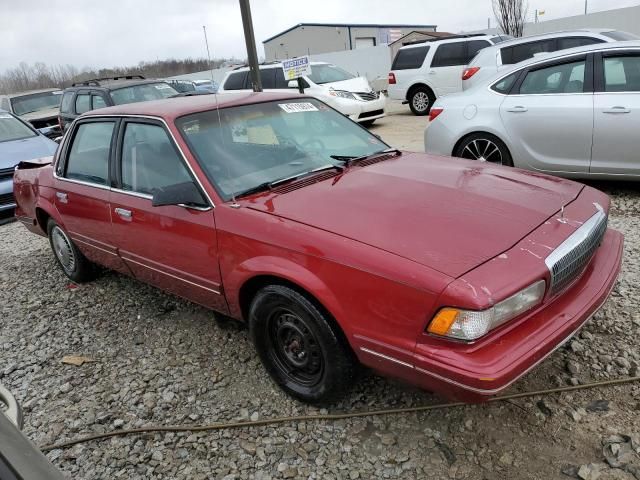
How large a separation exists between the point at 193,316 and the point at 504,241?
2.44 meters

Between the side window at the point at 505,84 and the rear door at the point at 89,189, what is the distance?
4112mm

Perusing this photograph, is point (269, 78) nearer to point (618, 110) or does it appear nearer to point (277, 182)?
point (618, 110)

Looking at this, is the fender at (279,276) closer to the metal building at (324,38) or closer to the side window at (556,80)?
the side window at (556,80)

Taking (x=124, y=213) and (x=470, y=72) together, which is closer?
(x=124, y=213)

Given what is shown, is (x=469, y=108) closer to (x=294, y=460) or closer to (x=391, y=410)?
(x=391, y=410)

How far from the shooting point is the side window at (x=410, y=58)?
44.4 ft

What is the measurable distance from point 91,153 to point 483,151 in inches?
159

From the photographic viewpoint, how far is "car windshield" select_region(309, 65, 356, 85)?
1251 cm

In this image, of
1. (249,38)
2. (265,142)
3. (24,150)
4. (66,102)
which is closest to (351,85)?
(249,38)

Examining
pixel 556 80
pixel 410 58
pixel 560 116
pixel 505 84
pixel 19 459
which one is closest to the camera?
pixel 19 459

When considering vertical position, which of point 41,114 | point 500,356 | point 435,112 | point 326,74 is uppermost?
point 326,74

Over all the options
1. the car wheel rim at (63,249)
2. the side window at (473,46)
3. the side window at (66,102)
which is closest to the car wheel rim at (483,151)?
the car wheel rim at (63,249)

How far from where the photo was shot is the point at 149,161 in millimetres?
3361

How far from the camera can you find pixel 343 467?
7.74 feet
